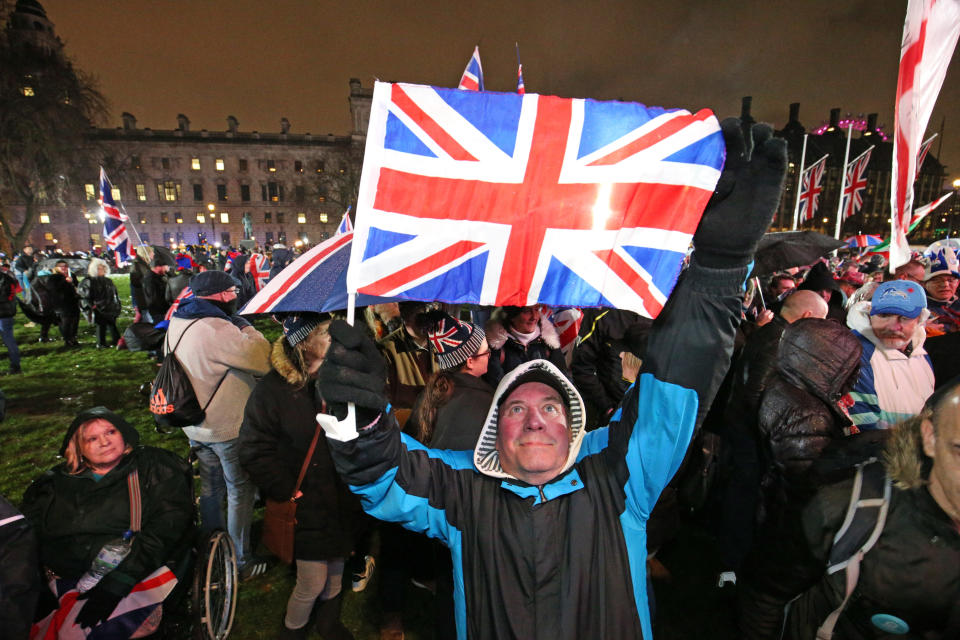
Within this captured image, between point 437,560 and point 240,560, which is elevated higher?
point 437,560

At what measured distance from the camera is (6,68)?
2638 centimetres

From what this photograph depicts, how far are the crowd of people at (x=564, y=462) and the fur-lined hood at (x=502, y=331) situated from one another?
2cm

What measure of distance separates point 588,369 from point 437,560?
2514 mm

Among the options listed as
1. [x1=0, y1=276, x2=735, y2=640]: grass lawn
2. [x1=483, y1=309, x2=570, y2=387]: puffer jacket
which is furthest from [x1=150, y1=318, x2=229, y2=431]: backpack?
[x1=483, y1=309, x2=570, y2=387]: puffer jacket

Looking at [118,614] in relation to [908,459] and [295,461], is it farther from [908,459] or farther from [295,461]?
[908,459]

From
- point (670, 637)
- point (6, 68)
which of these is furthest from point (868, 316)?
point (6, 68)

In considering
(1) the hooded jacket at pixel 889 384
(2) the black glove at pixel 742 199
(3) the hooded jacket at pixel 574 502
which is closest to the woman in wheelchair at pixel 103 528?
(3) the hooded jacket at pixel 574 502

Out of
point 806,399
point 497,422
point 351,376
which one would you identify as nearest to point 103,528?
point 351,376

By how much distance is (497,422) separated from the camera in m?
1.81

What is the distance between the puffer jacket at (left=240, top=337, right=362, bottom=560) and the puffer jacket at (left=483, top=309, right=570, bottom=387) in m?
1.57

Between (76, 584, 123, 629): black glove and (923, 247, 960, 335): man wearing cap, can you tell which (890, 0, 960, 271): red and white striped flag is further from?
(76, 584, 123, 629): black glove

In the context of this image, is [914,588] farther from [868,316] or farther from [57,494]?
[57,494]

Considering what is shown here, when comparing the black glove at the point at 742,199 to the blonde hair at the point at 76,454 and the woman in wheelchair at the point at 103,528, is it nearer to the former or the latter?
the woman in wheelchair at the point at 103,528

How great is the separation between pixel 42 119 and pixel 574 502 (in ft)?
129
